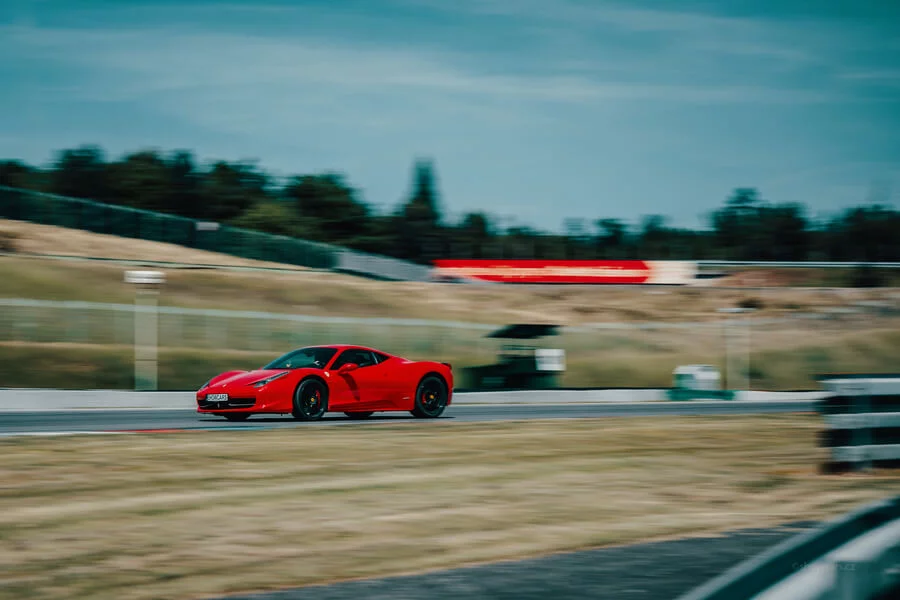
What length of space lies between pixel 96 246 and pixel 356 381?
3993 cm

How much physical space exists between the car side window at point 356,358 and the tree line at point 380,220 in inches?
3382

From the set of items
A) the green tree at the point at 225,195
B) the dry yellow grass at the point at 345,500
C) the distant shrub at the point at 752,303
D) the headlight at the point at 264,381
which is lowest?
the dry yellow grass at the point at 345,500

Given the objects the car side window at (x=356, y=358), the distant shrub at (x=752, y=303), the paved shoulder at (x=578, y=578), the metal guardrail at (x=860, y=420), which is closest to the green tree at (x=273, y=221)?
the distant shrub at (x=752, y=303)

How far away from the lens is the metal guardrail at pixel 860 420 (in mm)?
10320

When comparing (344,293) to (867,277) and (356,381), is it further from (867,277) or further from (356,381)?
(356,381)

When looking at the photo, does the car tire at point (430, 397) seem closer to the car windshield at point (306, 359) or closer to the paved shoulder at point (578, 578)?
the car windshield at point (306, 359)

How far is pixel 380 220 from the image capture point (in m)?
129

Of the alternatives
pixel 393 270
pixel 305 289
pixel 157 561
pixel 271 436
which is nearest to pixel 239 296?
pixel 305 289

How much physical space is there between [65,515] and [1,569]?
1844mm

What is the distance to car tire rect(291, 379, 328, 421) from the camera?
17.1 meters

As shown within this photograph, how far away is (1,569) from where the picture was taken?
575cm

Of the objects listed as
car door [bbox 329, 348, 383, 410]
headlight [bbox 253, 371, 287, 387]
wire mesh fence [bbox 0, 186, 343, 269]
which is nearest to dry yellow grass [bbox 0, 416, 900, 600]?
headlight [bbox 253, 371, 287, 387]

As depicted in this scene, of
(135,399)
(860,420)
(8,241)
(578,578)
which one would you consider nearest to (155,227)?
(8,241)

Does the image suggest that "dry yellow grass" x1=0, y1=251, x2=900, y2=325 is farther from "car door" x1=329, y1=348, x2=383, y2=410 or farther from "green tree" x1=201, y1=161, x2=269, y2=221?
"green tree" x1=201, y1=161, x2=269, y2=221
